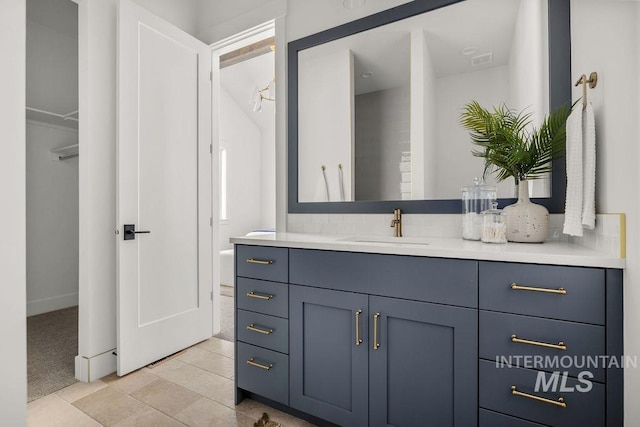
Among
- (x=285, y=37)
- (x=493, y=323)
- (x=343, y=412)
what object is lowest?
(x=343, y=412)

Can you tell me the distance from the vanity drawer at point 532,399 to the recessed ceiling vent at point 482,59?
145 cm

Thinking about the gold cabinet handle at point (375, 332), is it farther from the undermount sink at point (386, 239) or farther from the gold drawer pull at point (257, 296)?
the gold drawer pull at point (257, 296)

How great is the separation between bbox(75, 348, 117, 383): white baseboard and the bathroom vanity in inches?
40.1

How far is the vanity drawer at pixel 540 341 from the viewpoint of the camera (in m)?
1.02

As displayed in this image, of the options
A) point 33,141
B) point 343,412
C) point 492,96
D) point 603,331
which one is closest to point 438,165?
point 492,96

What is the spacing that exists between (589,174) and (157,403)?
2.28m

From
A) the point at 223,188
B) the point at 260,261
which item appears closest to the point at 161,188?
the point at 260,261

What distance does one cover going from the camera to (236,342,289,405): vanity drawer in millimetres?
1633

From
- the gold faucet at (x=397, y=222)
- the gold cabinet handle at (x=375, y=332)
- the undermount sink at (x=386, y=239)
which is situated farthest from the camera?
the gold faucet at (x=397, y=222)

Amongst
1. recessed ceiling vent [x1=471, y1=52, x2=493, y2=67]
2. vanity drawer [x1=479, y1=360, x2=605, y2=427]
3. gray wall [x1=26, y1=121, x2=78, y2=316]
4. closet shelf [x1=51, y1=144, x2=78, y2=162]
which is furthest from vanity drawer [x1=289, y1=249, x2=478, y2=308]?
gray wall [x1=26, y1=121, x2=78, y2=316]

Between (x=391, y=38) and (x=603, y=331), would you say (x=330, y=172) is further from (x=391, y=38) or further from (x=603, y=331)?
(x=603, y=331)

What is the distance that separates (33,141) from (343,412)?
12.5 feet

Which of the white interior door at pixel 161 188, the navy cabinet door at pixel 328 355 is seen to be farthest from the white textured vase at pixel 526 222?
the white interior door at pixel 161 188

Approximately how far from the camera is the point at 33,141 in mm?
3334
